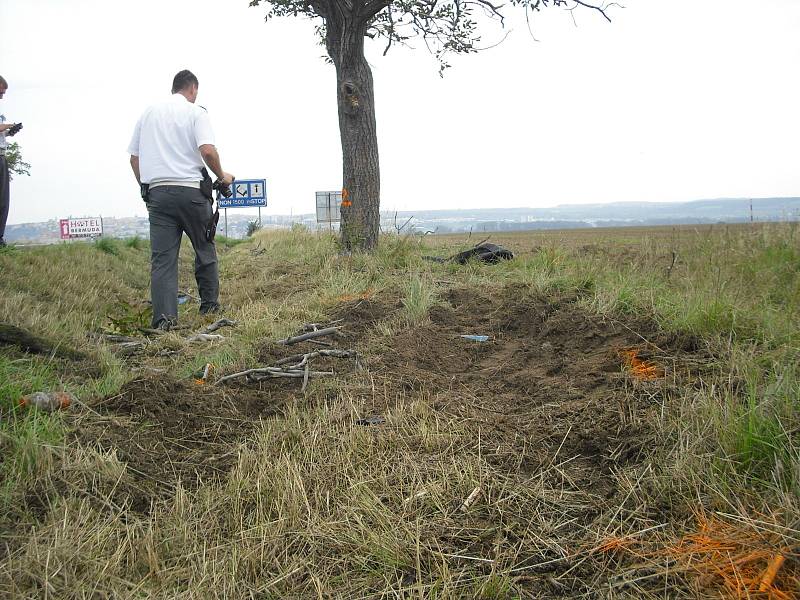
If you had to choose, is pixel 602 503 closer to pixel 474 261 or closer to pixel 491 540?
pixel 491 540

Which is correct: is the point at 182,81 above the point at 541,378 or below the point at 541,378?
above

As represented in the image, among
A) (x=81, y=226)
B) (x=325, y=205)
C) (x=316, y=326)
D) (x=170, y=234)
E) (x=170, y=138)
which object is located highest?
(x=170, y=138)

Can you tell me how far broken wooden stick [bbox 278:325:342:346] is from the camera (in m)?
4.55

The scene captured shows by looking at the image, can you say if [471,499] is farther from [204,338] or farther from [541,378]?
[204,338]

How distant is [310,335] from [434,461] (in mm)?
2165

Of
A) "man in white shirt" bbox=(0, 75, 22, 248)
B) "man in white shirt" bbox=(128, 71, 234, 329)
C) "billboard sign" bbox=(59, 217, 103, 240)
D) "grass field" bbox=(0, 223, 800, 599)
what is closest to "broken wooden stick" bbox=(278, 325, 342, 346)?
"grass field" bbox=(0, 223, 800, 599)

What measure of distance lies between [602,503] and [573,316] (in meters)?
2.46

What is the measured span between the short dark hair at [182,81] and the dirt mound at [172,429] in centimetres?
380

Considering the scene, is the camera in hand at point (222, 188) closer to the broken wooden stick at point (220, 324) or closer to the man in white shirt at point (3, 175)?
the broken wooden stick at point (220, 324)

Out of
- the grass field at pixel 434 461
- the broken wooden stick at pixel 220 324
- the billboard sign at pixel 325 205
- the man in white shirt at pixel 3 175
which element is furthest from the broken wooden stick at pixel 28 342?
the billboard sign at pixel 325 205

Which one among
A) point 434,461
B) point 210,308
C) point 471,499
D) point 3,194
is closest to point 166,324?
point 210,308

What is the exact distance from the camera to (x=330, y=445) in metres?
2.82

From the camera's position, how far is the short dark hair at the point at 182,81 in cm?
637

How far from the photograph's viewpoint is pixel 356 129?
9289 mm
